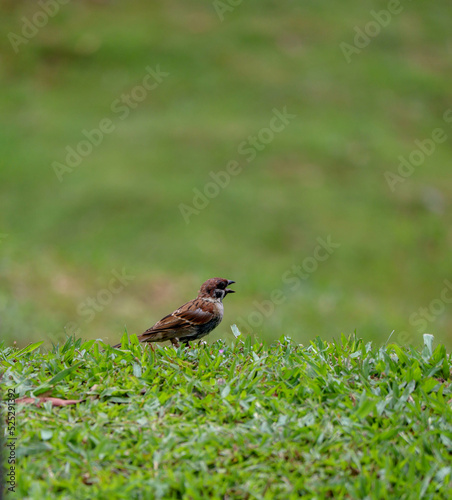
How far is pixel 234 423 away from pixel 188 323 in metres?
1.73

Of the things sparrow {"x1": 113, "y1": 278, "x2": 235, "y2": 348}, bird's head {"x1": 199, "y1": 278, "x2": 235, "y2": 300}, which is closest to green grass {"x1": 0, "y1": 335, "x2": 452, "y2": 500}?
sparrow {"x1": 113, "y1": 278, "x2": 235, "y2": 348}

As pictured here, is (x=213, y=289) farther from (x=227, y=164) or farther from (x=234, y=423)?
(x=227, y=164)

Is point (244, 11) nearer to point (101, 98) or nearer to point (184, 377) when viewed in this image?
point (101, 98)

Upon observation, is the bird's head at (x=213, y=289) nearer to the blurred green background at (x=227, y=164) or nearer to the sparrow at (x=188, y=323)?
the sparrow at (x=188, y=323)

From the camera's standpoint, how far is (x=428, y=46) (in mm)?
26734

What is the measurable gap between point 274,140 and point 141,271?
7.56m

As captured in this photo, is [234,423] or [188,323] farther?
[188,323]

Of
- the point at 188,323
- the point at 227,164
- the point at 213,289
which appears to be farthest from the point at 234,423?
the point at 227,164

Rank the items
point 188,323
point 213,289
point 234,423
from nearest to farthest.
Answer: point 234,423, point 188,323, point 213,289

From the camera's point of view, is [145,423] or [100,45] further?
[100,45]

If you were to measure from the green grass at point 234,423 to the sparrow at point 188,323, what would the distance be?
470mm

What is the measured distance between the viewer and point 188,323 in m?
6.39

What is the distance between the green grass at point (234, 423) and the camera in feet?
13.7

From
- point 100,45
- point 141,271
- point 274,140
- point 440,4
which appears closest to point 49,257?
point 141,271
